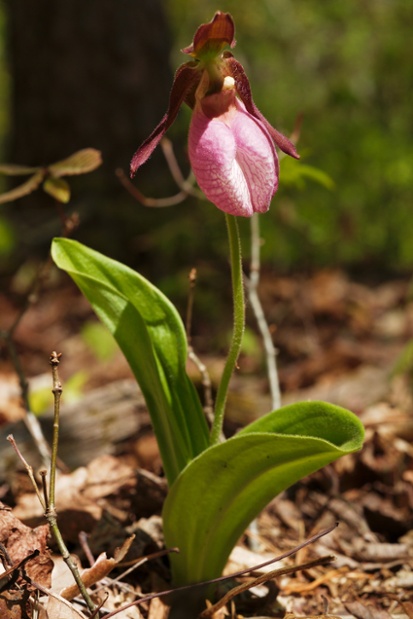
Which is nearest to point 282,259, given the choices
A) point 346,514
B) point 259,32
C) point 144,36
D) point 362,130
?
point 362,130

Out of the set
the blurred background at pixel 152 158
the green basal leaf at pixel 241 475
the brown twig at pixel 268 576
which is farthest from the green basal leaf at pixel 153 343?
the blurred background at pixel 152 158

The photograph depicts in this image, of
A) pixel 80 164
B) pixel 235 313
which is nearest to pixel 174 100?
pixel 235 313

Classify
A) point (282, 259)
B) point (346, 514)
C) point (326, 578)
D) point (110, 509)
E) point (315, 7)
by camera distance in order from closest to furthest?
point (326, 578) < point (110, 509) < point (346, 514) < point (282, 259) < point (315, 7)

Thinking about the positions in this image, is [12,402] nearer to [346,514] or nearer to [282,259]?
[346,514]

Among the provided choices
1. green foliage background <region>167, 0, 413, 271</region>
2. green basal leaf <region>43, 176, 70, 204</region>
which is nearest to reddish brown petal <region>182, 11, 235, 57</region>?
green basal leaf <region>43, 176, 70, 204</region>

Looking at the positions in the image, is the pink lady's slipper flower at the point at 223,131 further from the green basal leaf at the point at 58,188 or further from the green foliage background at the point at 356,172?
the green foliage background at the point at 356,172
